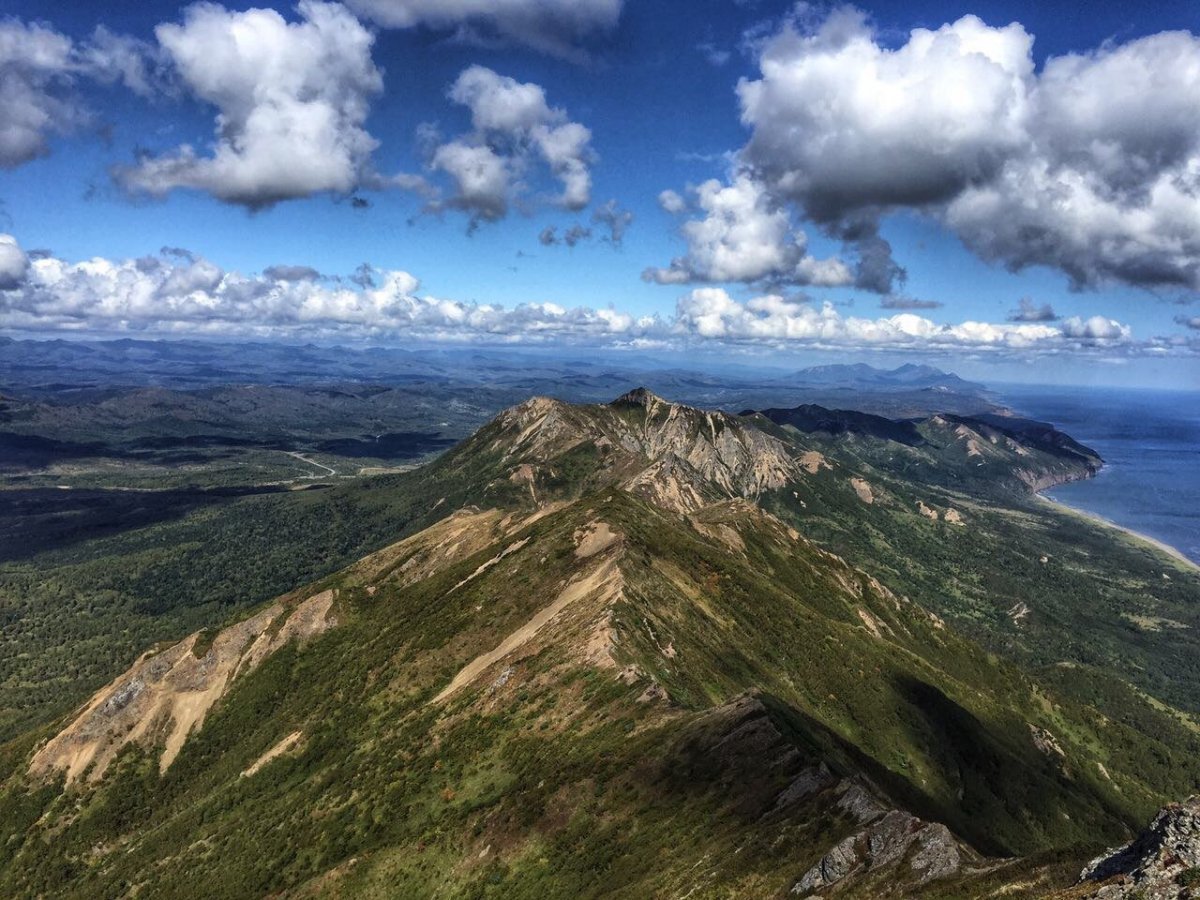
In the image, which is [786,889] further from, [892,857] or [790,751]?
[790,751]

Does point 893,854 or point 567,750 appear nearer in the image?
point 893,854

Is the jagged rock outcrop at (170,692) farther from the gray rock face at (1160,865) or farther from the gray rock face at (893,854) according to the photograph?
the gray rock face at (1160,865)

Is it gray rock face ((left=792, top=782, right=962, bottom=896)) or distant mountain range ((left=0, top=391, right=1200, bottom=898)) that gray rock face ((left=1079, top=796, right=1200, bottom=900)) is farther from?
gray rock face ((left=792, top=782, right=962, bottom=896))

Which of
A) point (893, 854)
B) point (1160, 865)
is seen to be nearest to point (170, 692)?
point (893, 854)

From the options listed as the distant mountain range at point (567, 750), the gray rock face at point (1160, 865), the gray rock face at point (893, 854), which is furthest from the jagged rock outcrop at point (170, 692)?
the gray rock face at point (1160, 865)

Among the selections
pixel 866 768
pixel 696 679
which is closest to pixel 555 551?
pixel 696 679

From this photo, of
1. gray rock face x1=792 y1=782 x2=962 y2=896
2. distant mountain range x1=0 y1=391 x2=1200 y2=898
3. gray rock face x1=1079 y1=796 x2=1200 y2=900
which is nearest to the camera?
gray rock face x1=1079 y1=796 x2=1200 y2=900

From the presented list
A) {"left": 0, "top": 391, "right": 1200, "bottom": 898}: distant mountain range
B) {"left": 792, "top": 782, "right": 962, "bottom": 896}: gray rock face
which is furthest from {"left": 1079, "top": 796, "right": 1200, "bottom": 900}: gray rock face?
{"left": 792, "top": 782, "right": 962, "bottom": 896}: gray rock face

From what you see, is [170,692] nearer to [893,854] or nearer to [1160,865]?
[893,854]
